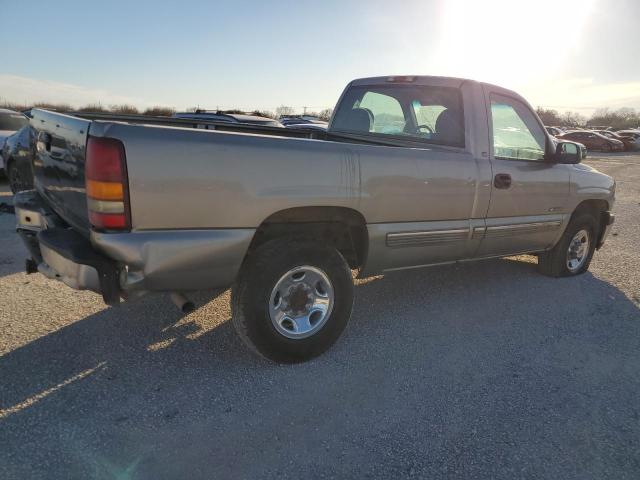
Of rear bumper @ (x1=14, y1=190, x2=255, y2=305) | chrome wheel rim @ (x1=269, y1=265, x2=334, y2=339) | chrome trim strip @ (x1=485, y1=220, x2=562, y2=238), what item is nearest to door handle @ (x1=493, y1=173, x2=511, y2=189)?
chrome trim strip @ (x1=485, y1=220, x2=562, y2=238)

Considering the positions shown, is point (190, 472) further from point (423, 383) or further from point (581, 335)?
point (581, 335)

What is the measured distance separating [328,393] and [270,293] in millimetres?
687

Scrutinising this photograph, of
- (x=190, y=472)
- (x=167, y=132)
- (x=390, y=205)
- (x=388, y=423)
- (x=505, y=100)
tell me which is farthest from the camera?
(x=505, y=100)

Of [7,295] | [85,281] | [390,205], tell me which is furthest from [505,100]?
[7,295]

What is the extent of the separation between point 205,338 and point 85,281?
3.83 feet

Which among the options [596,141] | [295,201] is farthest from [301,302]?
[596,141]

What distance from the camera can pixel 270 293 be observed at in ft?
9.54

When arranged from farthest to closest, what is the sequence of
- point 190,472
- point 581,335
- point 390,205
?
point 581,335 < point 390,205 < point 190,472

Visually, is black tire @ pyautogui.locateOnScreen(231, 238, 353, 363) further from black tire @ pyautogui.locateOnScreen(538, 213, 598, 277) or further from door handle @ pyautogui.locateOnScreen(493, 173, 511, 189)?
black tire @ pyautogui.locateOnScreen(538, 213, 598, 277)

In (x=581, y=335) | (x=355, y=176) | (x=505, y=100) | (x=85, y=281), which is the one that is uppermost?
(x=505, y=100)

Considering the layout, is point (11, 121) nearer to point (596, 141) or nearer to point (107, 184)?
point (107, 184)

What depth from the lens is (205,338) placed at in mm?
3434

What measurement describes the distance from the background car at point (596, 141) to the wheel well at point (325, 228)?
Answer: 3611cm

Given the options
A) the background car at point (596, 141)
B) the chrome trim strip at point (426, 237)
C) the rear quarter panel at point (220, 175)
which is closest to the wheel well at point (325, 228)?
the rear quarter panel at point (220, 175)
